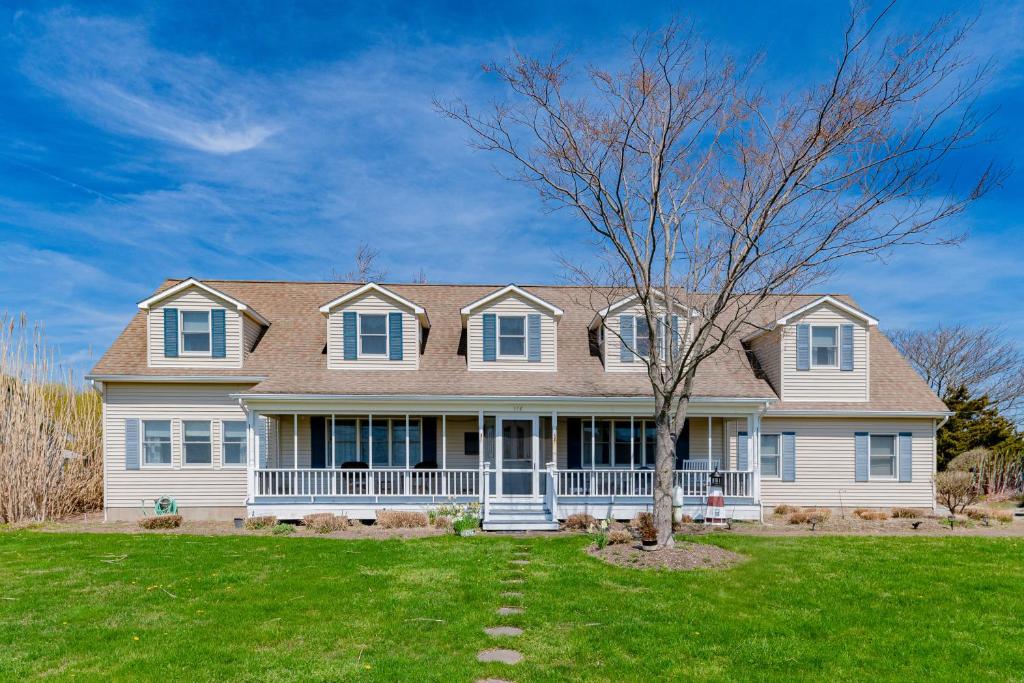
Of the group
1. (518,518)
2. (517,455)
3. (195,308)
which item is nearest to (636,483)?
(517,455)

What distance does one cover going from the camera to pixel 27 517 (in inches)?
620

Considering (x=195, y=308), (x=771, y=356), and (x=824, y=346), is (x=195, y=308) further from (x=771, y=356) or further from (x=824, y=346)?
(x=824, y=346)

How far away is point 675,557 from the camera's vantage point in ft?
34.7

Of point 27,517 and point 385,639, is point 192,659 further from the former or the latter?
point 27,517

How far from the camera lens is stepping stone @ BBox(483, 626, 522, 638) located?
23.1 feet

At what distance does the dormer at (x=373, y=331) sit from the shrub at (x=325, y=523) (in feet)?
13.8

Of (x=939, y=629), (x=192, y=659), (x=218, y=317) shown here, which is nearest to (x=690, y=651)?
(x=939, y=629)

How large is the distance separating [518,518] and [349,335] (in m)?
6.78

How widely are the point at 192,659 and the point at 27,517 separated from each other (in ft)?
42.4

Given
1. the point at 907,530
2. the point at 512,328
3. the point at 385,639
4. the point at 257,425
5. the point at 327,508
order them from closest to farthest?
the point at 385,639 → the point at 907,530 → the point at 327,508 → the point at 257,425 → the point at 512,328

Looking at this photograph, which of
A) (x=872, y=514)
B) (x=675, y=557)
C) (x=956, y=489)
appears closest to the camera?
(x=675, y=557)

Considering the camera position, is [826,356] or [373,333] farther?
[826,356]

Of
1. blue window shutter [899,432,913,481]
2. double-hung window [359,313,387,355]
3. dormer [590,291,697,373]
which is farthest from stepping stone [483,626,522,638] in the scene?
blue window shutter [899,432,913,481]

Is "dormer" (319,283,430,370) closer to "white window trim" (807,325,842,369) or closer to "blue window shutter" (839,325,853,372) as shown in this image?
"white window trim" (807,325,842,369)
